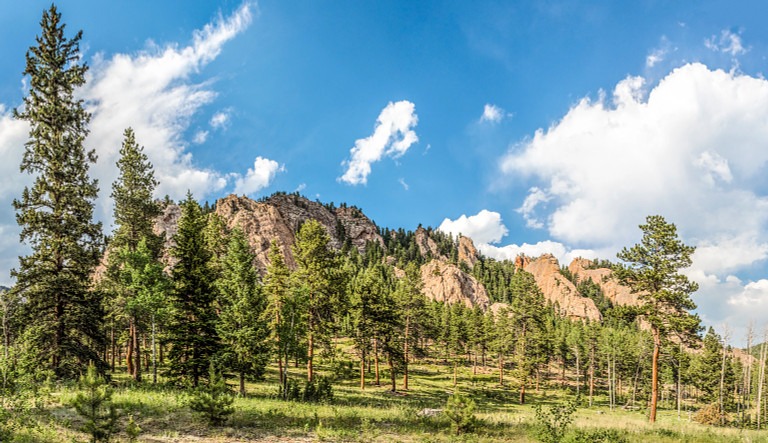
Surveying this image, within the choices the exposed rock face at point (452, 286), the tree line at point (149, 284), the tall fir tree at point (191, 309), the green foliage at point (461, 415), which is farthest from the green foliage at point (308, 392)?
the exposed rock face at point (452, 286)

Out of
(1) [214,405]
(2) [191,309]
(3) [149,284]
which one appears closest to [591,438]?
(1) [214,405]

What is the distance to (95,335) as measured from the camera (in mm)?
23766

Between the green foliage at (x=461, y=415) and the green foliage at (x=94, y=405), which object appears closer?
the green foliage at (x=94, y=405)

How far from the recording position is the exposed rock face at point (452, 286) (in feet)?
565

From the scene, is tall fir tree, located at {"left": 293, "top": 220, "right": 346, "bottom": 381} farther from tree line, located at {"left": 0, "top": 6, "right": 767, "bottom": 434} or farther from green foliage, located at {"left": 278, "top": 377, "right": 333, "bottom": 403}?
green foliage, located at {"left": 278, "top": 377, "right": 333, "bottom": 403}

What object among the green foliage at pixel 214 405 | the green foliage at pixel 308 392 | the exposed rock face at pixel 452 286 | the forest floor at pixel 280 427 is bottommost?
the exposed rock face at pixel 452 286

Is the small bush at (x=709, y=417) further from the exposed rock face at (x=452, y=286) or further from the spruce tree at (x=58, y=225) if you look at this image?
the exposed rock face at (x=452, y=286)

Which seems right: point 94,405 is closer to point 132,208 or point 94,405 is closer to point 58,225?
point 58,225

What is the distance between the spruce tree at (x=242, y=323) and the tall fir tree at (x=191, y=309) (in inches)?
31.0

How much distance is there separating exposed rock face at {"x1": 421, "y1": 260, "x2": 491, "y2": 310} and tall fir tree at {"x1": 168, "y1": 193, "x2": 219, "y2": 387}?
5865 inches

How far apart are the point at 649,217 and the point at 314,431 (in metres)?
26.3

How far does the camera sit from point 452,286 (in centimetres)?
17512

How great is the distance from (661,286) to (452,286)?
489 ft

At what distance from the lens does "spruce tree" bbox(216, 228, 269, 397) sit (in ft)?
79.2
